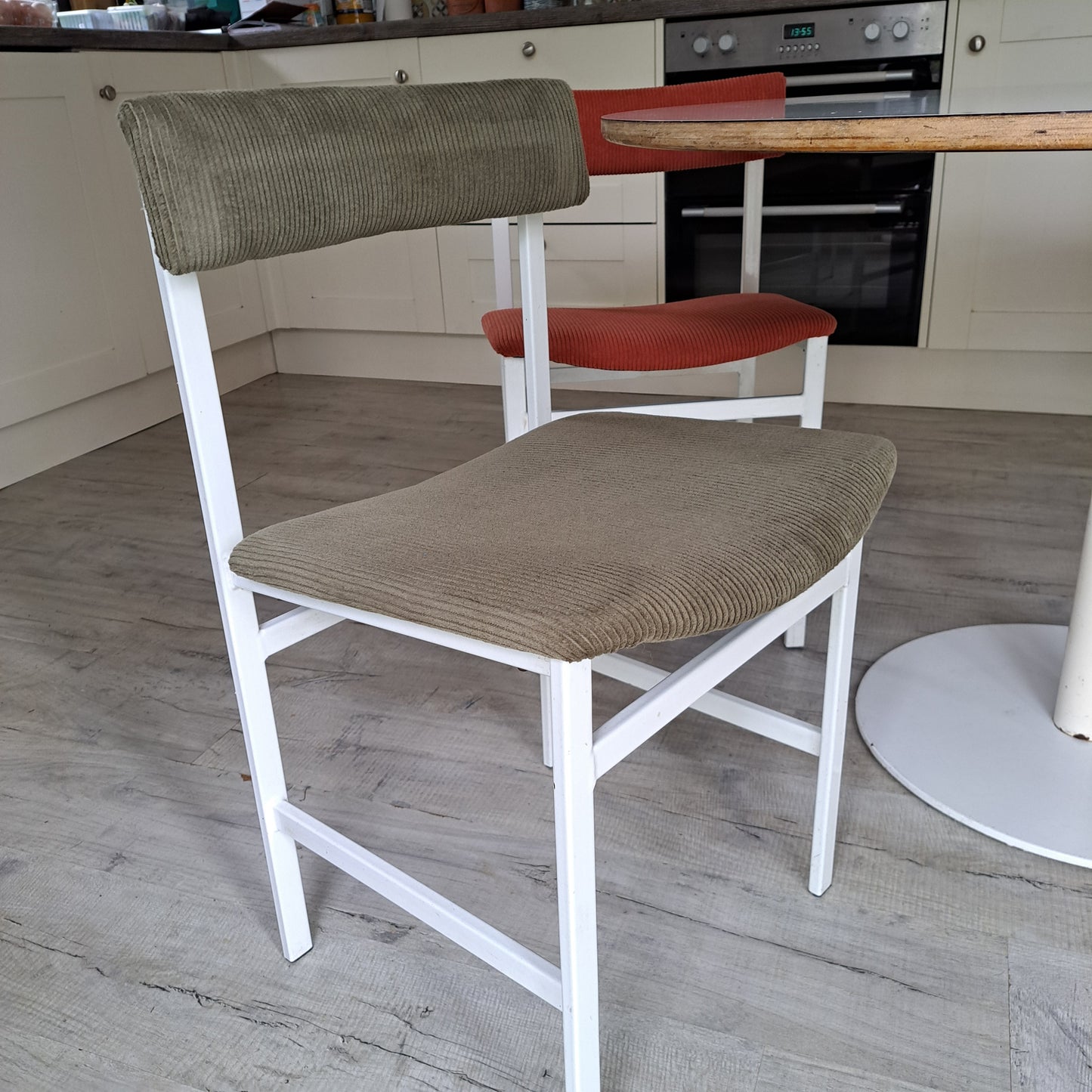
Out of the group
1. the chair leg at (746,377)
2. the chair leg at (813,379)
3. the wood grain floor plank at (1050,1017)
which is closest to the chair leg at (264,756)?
the wood grain floor plank at (1050,1017)

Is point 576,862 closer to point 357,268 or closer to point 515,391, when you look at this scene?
point 515,391

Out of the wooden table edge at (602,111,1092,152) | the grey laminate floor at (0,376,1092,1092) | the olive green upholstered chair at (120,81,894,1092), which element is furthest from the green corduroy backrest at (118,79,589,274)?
the grey laminate floor at (0,376,1092,1092)

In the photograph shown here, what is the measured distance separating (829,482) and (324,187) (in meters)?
0.46

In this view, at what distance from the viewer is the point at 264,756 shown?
0.92 metres

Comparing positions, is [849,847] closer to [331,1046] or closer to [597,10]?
[331,1046]

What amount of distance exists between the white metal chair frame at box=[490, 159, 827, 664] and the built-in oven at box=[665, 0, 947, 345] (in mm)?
914

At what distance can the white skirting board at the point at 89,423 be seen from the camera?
8.00ft

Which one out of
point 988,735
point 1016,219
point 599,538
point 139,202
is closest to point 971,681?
point 988,735

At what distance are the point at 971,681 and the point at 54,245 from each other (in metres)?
2.15

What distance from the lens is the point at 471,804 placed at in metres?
1.24

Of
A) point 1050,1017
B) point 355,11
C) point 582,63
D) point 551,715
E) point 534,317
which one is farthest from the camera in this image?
point 355,11

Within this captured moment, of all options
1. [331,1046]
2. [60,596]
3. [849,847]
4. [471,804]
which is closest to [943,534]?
[849,847]

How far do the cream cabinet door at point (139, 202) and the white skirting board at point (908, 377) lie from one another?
58cm

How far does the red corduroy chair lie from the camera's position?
136 centimetres
